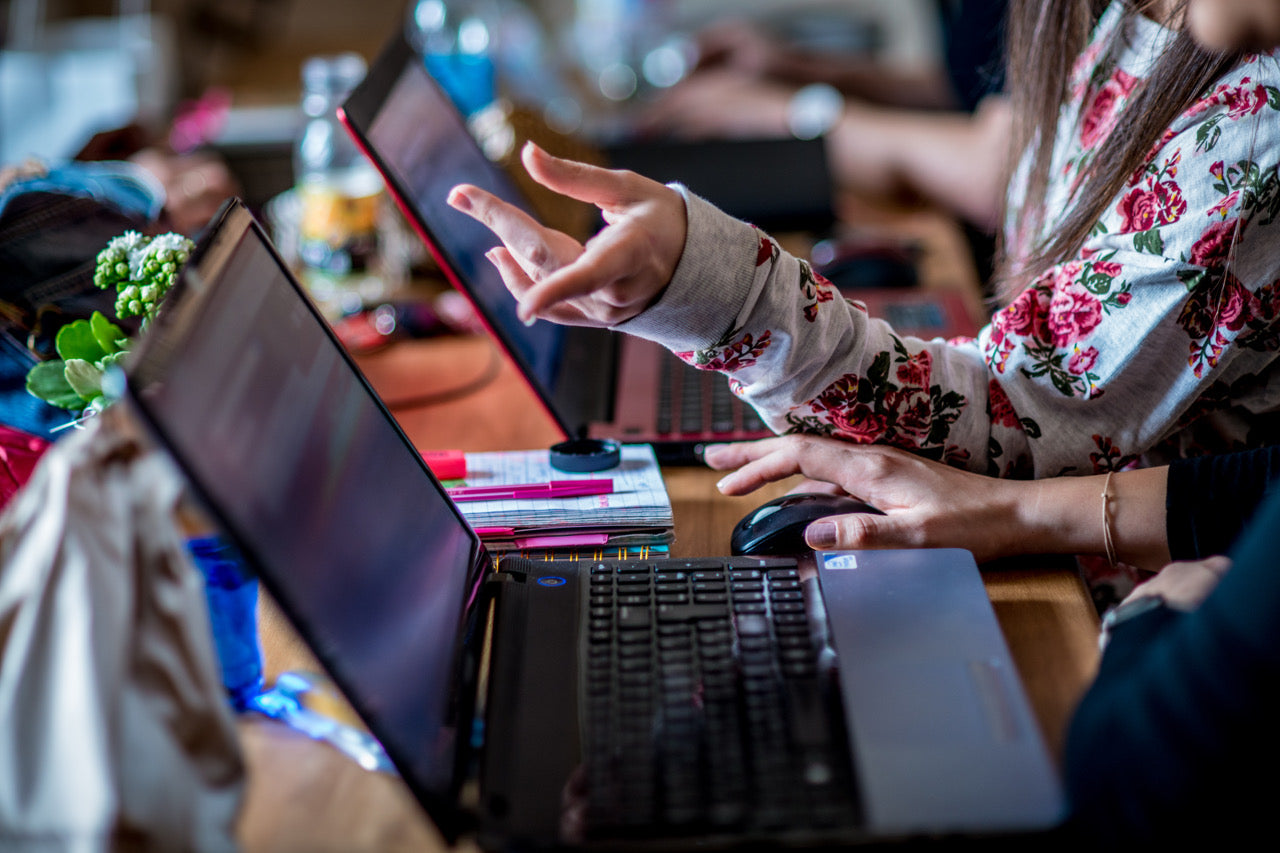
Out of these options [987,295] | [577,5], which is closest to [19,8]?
[577,5]

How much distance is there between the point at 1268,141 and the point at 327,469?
636 mm

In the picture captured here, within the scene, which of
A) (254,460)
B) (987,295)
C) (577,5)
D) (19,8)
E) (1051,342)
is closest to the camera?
(254,460)

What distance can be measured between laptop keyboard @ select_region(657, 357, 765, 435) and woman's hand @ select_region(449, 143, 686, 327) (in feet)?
0.97

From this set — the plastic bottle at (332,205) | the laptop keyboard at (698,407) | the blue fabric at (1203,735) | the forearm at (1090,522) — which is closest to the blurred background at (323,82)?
the plastic bottle at (332,205)

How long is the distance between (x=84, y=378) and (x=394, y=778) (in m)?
0.32

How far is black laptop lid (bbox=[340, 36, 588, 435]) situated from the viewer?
34.2 inches

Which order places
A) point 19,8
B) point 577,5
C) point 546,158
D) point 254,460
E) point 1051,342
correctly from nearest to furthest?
point 254,460, point 546,158, point 1051,342, point 19,8, point 577,5

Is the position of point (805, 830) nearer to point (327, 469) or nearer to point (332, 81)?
point (327, 469)

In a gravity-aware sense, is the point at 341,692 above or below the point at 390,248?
above

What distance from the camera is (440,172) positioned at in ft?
3.26

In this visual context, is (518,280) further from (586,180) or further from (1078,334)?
(1078,334)

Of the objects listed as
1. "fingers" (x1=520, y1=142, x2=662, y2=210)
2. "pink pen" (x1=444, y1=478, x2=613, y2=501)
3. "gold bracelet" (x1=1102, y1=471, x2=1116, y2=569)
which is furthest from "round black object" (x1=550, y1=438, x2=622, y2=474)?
"gold bracelet" (x1=1102, y1=471, x2=1116, y2=569)

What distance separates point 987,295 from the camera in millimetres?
1397

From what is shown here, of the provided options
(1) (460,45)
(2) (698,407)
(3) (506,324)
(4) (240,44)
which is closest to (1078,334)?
(2) (698,407)
